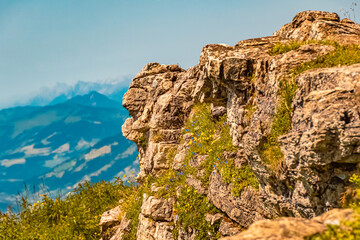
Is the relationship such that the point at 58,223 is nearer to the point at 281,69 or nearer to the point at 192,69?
the point at 192,69

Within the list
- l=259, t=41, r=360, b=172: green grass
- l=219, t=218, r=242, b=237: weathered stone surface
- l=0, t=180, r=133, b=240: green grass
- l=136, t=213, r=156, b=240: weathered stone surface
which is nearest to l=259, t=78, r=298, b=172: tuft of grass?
l=259, t=41, r=360, b=172: green grass

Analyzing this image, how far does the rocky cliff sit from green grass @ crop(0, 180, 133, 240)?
57.2 inches

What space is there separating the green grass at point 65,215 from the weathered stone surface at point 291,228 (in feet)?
42.3

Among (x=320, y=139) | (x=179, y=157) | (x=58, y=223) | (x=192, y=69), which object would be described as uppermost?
(x=192, y=69)

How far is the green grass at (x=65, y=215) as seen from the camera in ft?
50.2

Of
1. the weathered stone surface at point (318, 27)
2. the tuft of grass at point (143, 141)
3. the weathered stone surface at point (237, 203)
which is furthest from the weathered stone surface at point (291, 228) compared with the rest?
the tuft of grass at point (143, 141)

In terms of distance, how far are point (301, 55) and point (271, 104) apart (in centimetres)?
151

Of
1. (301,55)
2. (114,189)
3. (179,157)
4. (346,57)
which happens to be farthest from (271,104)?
(114,189)

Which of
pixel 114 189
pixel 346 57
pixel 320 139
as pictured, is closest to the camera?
pixel 320 139

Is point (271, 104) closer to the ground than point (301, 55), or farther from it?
closer to the ground

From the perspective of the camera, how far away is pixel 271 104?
762 cm

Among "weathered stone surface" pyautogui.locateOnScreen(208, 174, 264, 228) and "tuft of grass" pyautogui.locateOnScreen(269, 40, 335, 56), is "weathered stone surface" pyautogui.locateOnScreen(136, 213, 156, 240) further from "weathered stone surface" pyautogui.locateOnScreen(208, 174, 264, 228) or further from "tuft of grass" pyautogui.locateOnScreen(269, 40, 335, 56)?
"tuft of grass" pyautogui.locateOnScreen(269, 40, 335, 56)

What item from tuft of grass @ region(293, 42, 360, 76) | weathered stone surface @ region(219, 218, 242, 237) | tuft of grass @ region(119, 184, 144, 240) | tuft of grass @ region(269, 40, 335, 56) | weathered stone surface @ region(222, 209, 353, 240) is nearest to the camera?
weathered stone surface @ region(222, 209, 353, 240)

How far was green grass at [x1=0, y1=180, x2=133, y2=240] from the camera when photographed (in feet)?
50.2
